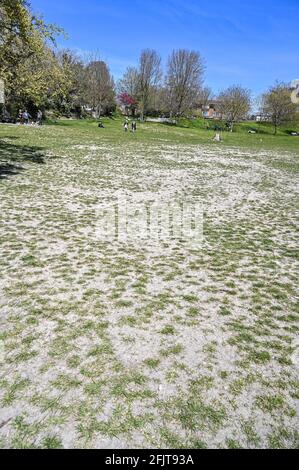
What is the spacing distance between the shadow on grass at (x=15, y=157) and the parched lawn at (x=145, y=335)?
20.1 feet

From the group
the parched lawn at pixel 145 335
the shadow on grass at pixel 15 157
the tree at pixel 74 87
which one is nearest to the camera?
the parched lawn at pixel 145 335

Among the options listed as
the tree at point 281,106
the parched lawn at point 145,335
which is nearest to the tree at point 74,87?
the tree at point 281,106

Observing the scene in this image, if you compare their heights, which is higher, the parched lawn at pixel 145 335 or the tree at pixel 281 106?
the tree at pixel 281 106

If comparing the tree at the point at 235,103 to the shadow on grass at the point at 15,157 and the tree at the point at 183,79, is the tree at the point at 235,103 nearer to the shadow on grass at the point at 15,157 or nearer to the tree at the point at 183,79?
the tree at the point at 183,79

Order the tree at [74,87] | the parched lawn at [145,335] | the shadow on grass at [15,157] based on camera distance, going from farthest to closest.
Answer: the tree at [74,87] → the shadow on grass at [15,157] → the parched lawn at [145,335]

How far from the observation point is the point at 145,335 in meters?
5.28

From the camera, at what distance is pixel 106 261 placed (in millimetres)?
7844

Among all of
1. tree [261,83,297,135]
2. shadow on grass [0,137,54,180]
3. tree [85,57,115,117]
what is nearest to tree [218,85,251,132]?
tree [261,83,297,135]

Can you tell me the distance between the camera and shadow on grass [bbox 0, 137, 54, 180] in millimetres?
16869

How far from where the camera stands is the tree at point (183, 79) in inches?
3556

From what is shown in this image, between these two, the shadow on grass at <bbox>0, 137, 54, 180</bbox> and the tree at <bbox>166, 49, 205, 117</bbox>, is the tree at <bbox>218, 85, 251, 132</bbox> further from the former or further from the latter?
the shadow on grass at <bbox>0, 137, 54, 180</bbox>

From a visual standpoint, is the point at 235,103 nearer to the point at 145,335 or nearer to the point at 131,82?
the point at 131,82

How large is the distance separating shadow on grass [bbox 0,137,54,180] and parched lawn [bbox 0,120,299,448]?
20.1 feet

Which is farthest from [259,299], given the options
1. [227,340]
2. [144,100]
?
[144,100]
